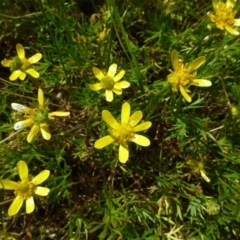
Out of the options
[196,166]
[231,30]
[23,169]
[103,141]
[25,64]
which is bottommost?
[196,166]

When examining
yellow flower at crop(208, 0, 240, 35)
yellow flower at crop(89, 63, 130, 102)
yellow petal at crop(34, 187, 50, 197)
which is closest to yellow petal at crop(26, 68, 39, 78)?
yellow flower at crop(89, 63, 130, 102)

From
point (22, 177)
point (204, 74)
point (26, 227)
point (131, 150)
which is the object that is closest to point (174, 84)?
point (204, 74)

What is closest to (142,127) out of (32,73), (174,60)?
(174,60)

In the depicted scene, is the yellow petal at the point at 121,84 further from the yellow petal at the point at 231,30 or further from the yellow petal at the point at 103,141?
the yellow petal at the point at 231,30

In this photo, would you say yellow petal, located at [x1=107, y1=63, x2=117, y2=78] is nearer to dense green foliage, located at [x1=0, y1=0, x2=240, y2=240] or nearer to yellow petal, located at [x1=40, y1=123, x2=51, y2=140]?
dense green foliage, located at [x1=0, y1=0, x2=240, y2=240]

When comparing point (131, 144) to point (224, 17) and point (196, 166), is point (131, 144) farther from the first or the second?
point (224, 17)

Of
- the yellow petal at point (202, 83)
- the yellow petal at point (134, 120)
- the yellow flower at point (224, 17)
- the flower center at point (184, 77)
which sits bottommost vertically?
the yellow petal at point (134, 120)

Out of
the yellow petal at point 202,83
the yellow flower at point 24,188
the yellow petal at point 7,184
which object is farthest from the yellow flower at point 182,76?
the yellow petal at point 7,184
